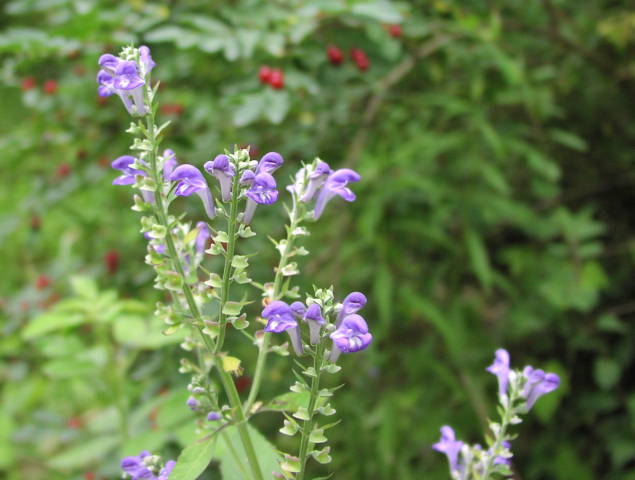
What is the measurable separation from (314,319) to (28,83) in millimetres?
3234

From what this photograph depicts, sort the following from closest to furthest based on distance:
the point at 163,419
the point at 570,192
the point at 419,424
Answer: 1. the point at 163,419
2. the point at 419,424
3. the point at 570,192

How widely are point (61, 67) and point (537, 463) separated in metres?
3.71

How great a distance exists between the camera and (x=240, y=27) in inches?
117

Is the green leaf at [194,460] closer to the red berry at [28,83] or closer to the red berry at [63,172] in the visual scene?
the red berry at [63,172]

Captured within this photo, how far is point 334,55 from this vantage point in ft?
10.2

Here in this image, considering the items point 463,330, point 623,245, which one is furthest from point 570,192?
point 463,330

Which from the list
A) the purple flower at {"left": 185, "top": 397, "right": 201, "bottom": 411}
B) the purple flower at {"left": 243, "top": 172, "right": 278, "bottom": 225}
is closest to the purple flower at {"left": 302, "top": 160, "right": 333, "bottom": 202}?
the purple flower at {"left": 243, "top": 172, "right": 278, "bottom": 225}

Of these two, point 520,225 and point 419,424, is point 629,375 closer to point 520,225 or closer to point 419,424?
point 520,225

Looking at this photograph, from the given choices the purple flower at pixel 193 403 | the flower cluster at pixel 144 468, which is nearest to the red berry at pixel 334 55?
the purple flower at pixel 193 403

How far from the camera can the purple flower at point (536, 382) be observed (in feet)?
5.16

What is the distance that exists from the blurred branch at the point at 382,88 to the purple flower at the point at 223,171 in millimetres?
1902

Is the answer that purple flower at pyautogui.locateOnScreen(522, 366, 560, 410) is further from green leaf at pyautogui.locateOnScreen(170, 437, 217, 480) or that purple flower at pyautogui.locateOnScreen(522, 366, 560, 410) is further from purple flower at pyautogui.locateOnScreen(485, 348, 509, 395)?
green leaf at pyautogui.locateOnScreen(170, 437, 217, 480)

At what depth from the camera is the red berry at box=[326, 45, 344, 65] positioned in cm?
310

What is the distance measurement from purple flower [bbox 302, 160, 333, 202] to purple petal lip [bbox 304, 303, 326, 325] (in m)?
0.37
